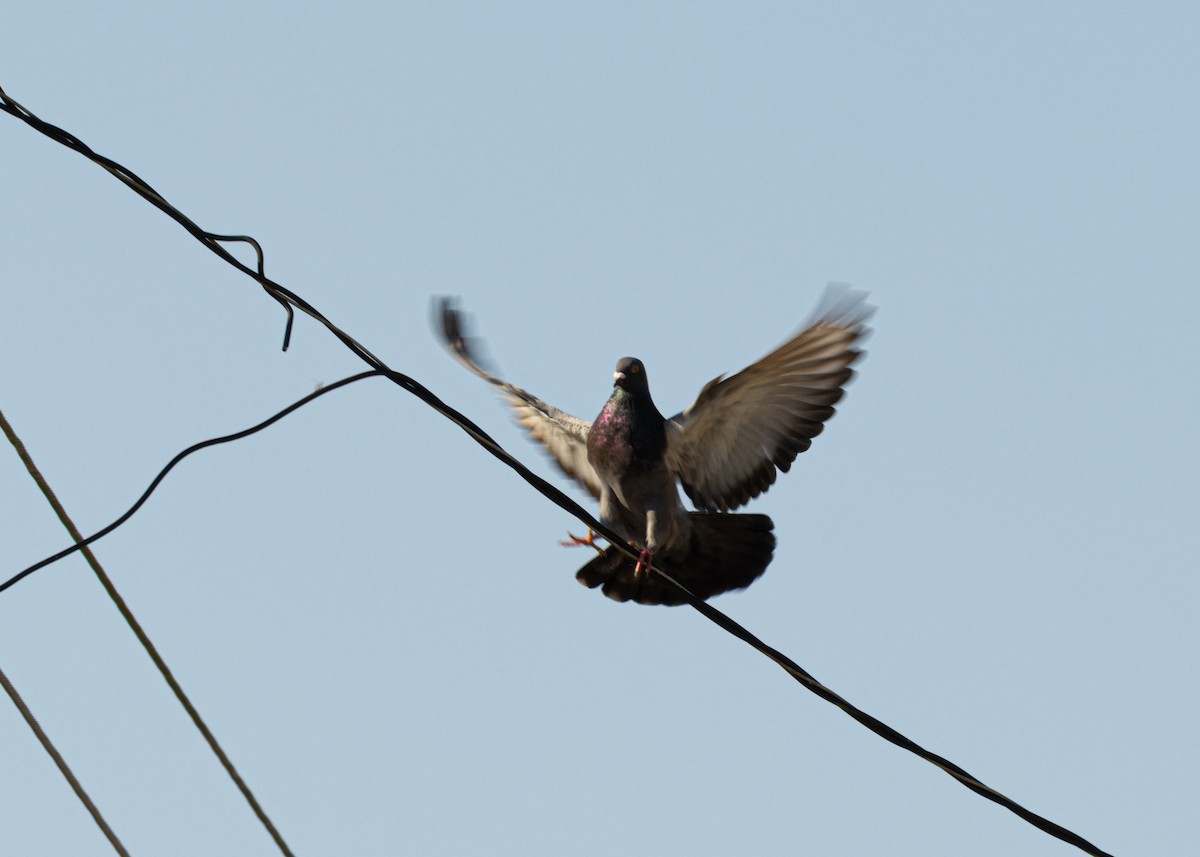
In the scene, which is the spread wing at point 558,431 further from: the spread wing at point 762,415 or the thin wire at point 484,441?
the thin wire at point 484,441

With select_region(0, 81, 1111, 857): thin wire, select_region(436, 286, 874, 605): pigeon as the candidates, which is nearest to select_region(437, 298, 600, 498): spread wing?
select_region(436, 286, 874, 605): pigeon

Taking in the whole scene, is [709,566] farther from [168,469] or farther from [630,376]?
[168,469]

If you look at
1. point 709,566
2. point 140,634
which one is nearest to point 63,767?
point 140,634

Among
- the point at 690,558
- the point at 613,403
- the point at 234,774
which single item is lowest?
the point at 234,774

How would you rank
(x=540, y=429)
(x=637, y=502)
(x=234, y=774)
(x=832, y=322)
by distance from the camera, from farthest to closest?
(x=540, y=429) < (x=637, y=502) < (x=832, y=322) < (x=234, y=774)

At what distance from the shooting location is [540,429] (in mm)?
7844

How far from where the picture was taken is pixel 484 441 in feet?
14.4

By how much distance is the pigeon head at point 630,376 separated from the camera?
7.11 m

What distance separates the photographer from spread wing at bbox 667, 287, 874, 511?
657cm

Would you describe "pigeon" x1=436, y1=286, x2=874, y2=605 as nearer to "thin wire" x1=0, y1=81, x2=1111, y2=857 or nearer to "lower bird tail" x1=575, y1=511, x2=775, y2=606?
"lower bird tail" x1=575, y1=511, x2=775, y2=606

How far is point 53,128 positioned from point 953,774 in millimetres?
2821

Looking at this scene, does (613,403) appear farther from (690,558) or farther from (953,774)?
(953,774)

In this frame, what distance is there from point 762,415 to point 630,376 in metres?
0.63

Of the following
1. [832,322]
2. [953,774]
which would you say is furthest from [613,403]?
[953,774]
